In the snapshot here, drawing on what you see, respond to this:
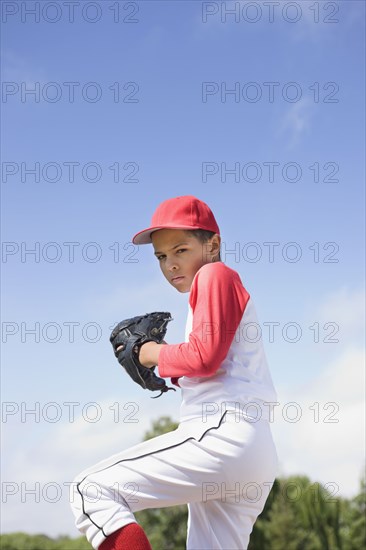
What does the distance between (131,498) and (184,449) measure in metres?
0.38

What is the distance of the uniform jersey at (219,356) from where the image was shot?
12.7 ft

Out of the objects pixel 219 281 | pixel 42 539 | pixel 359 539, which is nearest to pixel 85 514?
pixel 219 281

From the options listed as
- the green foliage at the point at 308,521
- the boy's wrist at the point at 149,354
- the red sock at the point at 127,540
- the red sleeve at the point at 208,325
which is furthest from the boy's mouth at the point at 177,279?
the green foliage at the point at 308,521

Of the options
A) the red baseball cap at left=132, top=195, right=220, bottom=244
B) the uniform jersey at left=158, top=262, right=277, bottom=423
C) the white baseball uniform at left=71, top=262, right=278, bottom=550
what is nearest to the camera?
the white baseball uniform at left=71, top=262, right=278, bottom=550

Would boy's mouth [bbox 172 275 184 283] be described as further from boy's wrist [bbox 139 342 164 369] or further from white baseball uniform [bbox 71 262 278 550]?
boy's wrist [bbox 139 342 164 369]

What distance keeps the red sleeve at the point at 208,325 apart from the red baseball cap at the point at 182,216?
0.36m

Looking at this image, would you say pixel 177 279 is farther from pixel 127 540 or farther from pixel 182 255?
pixel 127 540

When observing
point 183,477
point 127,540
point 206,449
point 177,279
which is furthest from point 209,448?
point 177,279

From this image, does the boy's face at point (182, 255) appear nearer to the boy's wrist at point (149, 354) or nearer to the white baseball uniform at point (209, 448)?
the white baseball uniform at point (209, 448)

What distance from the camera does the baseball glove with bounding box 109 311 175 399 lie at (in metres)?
4.21

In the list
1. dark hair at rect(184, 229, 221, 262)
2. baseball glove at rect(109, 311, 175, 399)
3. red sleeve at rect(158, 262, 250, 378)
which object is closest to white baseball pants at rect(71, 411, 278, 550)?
red sleeve at rect(158, 262, 250, 378)

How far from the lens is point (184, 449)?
3.80m

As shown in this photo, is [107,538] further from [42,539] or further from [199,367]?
[42,539]

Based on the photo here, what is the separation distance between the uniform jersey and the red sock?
674mm
